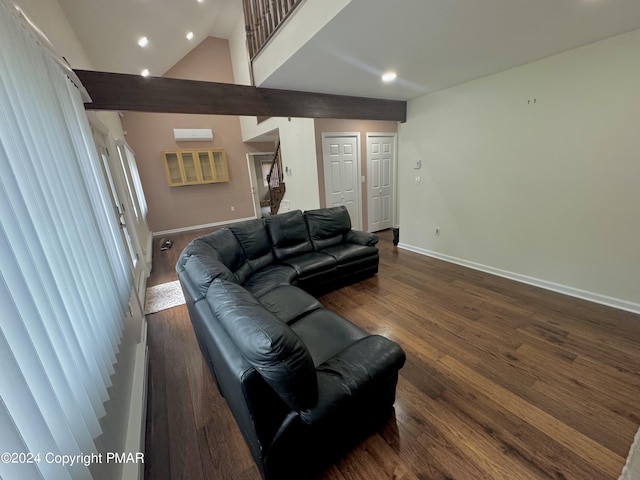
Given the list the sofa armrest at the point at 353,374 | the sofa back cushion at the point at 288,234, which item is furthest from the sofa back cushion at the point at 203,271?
the sofa back cushion at the point at 288,234

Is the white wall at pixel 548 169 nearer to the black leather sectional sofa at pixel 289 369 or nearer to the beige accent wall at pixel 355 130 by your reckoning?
the beige accent wall at pixel 355 130

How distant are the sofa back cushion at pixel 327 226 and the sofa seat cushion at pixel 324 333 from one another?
1637 mm

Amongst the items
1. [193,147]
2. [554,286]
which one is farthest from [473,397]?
[193,147]

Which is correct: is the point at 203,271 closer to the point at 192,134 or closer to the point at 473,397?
the point at 473,397

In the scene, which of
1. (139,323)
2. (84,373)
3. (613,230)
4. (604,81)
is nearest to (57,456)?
(84,373)

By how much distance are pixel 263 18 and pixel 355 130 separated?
237 centimetres

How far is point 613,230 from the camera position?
2404 mm

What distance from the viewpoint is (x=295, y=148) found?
197 inches

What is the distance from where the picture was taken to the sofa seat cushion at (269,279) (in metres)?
2.44

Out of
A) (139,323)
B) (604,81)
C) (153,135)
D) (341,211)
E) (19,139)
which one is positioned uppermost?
(153,135)

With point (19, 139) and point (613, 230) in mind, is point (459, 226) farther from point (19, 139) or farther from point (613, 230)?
point (19, 139)

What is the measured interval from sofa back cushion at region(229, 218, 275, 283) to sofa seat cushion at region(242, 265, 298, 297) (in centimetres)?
10

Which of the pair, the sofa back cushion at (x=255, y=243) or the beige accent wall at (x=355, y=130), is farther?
the beige accent wall at (x=355, y=130)

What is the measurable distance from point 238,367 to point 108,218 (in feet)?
6.00
